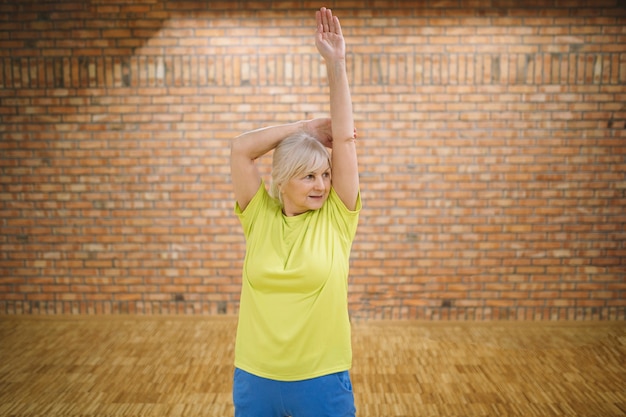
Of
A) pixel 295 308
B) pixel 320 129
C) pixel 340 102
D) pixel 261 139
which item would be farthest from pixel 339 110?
pixel 295 308

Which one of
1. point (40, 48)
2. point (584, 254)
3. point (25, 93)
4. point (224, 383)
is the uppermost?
point (40, 48)

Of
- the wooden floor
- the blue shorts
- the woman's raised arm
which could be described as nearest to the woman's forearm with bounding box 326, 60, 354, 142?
the woman's raised arm

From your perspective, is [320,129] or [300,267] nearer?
[300,267]

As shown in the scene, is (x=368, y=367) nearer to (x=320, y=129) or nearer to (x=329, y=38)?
(x=320, y=129)

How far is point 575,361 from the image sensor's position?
3609mm

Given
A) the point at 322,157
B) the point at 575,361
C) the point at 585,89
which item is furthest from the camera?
the point at 585,89

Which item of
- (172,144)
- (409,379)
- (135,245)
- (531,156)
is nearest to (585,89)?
(531,156)

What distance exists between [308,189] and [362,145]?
3003 millimetres

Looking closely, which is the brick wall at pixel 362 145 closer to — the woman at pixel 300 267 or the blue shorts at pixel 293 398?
the woman at pixel 300 267

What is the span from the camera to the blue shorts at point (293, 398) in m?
1.34

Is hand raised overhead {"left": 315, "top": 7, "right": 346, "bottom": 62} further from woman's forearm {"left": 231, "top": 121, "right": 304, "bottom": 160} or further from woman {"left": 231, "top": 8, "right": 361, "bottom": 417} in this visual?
woman's forearm {"left": 231, "top": 121, "right": 304, "bottom": 160}

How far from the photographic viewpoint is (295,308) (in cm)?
135

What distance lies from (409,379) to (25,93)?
3.94m

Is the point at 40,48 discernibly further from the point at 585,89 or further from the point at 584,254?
the point at 584,254
